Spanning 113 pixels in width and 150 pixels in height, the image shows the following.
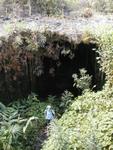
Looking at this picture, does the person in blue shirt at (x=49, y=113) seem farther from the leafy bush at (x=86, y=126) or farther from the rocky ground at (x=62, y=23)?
the rocky ground at (x=62, y=23)

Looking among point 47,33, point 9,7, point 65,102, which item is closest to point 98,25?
A: point 47,33

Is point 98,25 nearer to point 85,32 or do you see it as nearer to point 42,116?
point 85,32

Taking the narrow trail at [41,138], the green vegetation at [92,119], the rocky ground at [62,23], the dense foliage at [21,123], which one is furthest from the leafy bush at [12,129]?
the rocky ground at [62,23]

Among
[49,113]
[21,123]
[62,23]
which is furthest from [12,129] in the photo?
[62,23]

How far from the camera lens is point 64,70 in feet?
30.8

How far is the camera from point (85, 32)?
340 inches

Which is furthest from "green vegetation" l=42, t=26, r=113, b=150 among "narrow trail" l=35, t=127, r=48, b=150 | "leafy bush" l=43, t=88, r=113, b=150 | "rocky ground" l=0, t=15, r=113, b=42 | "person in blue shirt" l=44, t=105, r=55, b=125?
"narrow trail" l=35, t=127, r=48, b=150

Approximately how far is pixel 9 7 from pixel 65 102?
10.2ft

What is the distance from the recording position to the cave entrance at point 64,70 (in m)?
9.09

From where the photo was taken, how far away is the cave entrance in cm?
909

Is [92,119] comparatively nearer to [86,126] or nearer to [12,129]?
[86,126]

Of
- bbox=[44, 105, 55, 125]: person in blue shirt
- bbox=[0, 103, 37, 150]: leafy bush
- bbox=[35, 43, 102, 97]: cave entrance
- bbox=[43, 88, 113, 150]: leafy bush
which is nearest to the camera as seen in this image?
bbox=[43, 88, 113, 150]: leafy bush

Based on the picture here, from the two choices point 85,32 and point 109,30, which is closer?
point 109,30

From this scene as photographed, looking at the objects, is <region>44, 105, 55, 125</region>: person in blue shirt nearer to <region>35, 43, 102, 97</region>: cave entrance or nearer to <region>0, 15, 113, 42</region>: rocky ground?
<region>35, 43, 102, 97</region>: cave entrance
